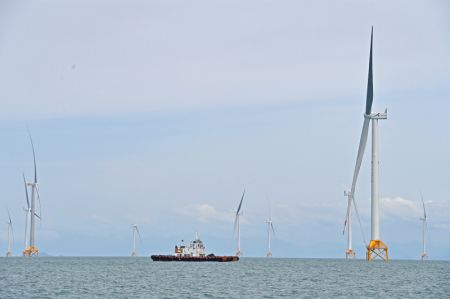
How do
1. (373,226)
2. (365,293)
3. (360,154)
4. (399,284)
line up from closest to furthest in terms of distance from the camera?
1. (365,293)
2. (399,284)
3. (360,154)
4. (373,226)

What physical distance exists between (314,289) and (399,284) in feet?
65.5

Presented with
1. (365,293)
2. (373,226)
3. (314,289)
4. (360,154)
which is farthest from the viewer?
(373,226)

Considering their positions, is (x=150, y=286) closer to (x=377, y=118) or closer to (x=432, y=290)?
(x=432, y=290)

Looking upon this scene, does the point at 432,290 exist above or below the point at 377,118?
below

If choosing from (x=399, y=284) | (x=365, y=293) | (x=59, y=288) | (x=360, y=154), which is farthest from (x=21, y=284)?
(x=360, y=154)

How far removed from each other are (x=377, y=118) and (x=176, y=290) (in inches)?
3508

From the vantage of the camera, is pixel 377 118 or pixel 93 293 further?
pixel 377 118

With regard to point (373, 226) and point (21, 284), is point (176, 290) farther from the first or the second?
point (373, 226)

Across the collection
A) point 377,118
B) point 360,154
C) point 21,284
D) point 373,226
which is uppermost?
point 377,118

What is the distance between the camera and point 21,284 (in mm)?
108375

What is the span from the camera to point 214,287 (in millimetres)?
105000

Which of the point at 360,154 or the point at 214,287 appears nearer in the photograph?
the point at 214,287

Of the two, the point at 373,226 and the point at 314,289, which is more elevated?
the point at 373,226

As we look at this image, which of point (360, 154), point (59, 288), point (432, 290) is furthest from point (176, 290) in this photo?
point (360, 154)
